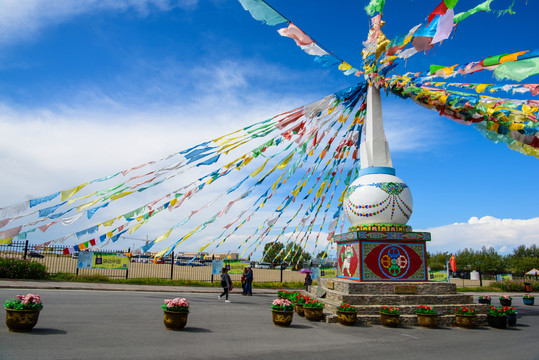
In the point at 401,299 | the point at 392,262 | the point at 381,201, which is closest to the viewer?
the point at 401,299

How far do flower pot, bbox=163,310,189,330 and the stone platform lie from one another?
469 centimetres

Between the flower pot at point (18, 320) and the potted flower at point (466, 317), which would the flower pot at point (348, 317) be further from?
the flower pot at point (18, 320)

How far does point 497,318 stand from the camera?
11742 mm

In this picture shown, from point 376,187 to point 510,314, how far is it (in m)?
6.05

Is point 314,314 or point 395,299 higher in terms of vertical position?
Answer: point 395,299

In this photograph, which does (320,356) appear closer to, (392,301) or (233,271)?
(392,301)

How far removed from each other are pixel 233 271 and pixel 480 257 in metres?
63.6

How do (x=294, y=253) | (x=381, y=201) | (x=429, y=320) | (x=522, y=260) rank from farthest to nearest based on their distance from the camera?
(x=522, y=260) → (x=294, y=253) → (x=381, y=201) → (x=429, y=320)

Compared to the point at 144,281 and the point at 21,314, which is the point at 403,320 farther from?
the point at 144,281

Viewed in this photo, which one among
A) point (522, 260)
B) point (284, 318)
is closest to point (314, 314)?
point (284, 318)

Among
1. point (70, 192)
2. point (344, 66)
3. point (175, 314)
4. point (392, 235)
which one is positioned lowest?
point (175, 314)

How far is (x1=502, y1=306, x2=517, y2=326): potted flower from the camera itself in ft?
39.4

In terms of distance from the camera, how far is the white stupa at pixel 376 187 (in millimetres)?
13680

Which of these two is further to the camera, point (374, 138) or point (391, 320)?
point (374, 138)
